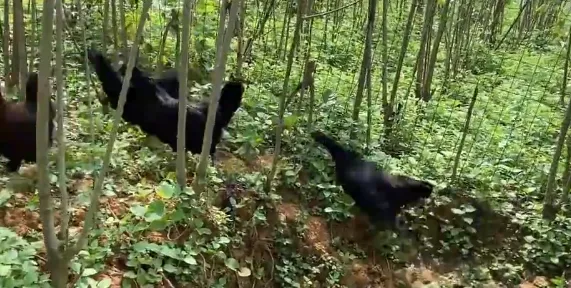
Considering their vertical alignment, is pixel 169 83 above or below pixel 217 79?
below

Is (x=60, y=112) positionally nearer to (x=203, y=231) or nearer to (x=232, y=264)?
(x=203, y=231)

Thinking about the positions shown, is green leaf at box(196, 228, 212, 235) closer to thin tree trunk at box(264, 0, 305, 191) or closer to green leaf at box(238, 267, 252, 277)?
green leaf at box(238, 267, 252, 277)

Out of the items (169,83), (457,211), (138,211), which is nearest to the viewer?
(138,211)

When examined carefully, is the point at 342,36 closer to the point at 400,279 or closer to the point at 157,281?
the point at 400,279

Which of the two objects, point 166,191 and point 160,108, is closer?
point 166,191

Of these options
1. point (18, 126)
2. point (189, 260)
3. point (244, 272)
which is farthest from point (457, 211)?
point (18, 126)

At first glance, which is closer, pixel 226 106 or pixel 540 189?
pixel 226 106

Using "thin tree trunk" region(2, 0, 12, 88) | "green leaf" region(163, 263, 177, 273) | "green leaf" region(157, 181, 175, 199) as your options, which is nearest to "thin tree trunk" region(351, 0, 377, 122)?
"green leaf" region(157, 181, 175, 199)

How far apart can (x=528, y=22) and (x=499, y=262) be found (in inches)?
260

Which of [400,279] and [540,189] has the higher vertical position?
[540,189]

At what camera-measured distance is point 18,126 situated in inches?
135

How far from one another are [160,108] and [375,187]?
5.36 feet

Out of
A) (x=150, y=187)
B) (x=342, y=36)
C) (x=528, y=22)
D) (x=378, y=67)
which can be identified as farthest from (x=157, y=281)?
(x=528, y=22)

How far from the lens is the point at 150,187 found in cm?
Result: 379
